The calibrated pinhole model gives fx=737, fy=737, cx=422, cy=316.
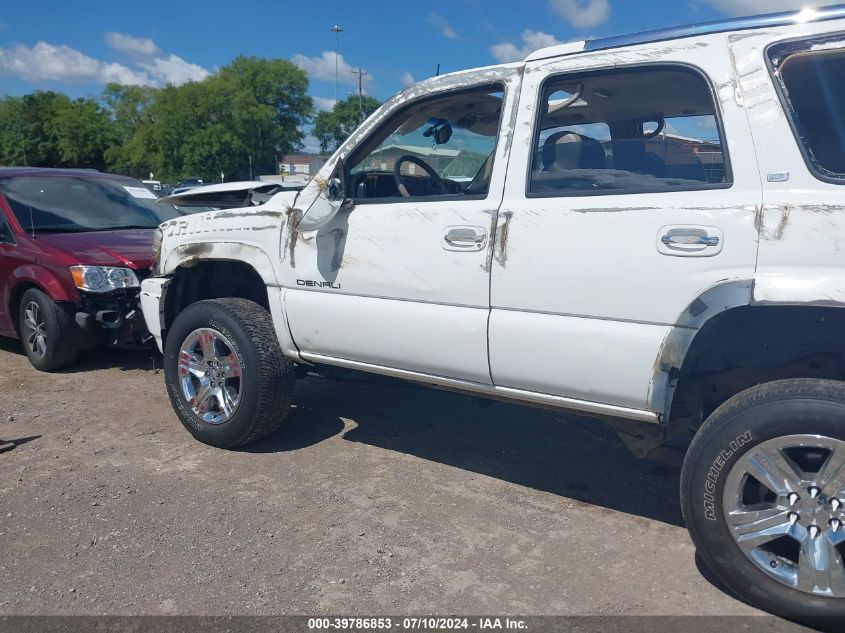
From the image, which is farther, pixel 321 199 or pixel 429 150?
pixel 429 150

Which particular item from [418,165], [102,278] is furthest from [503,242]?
[102,278]

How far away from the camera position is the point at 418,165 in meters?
4.04

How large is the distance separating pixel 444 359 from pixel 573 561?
1062 millimetres

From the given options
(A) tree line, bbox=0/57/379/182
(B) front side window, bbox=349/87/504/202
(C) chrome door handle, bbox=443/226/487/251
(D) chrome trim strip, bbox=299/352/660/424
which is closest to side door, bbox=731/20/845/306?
(D) chrome trim strip, bbox=299/352/660/424

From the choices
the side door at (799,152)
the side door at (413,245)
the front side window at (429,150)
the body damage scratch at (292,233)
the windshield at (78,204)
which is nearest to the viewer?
the side door at (799,152)

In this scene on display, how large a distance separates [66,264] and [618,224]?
4.57 metres

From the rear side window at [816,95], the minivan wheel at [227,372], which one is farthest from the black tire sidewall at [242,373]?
the rear side window at [816,95]

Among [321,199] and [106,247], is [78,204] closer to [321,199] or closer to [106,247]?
Answer: [106,247]

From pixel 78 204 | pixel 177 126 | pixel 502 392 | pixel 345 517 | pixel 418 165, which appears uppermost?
pixel 177 126

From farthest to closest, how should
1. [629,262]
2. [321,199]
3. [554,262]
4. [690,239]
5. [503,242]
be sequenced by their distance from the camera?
1. [321,199]
2. [503,242]
3. [554,262]
4. [629,262]
5. [690,239]

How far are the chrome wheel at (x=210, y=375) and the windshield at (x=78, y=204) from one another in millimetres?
2729

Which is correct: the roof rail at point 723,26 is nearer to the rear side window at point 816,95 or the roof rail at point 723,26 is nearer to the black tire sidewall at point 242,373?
the rear side window at point 816,95

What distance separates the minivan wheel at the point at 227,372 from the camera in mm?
4168

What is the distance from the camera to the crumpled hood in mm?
5828
